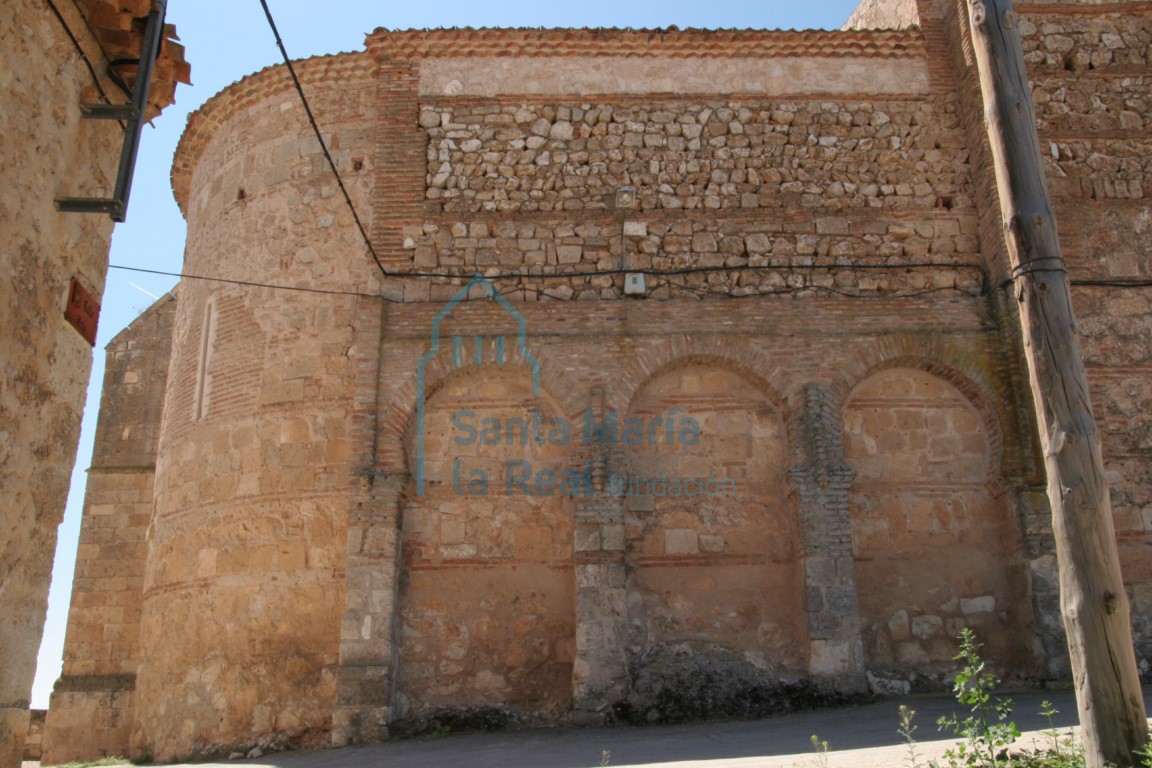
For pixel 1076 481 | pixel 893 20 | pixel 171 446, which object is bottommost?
pixel 1076 481

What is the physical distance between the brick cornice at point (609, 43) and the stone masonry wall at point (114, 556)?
5999mm

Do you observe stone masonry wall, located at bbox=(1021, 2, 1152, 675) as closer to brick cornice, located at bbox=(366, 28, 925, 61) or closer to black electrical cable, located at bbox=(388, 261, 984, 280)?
black electrical cable, located at bbox=(388, 261, 984, 280)

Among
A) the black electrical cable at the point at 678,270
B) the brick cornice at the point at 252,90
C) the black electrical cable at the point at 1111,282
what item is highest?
the brick cornice at the point at 252,90

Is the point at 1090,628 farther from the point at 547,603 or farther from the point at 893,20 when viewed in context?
the point at 893,20

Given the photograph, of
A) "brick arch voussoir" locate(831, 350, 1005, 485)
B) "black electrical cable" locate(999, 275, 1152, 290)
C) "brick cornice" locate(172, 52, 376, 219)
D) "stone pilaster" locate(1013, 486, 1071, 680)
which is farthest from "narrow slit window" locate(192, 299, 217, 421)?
"black electrical cable" locate(999, 275, 1152, 290)

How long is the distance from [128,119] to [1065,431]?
5.49 m

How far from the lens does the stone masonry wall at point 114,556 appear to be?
12203 mm

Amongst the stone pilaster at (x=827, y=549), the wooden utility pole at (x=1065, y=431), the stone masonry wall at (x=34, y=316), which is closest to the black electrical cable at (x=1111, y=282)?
the stone pilaster at (x=827, y=549)

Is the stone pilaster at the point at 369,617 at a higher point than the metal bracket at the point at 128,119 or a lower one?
lower

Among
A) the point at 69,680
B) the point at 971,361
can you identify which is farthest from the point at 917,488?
Result: the point at 69,680

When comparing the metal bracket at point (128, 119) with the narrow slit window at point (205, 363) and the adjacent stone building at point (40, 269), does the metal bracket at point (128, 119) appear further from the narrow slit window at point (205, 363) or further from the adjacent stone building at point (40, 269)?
the narrow slit window at point (205, 363)

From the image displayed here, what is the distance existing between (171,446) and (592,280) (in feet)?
17.3

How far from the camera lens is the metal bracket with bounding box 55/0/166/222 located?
4.79 metres

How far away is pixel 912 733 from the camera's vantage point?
7.36m
